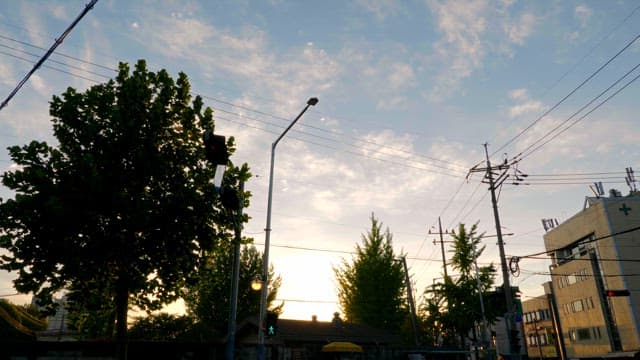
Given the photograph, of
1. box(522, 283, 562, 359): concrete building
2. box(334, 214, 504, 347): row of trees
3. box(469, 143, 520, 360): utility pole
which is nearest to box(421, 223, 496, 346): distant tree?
box(334, 214, 504, 347): row of trees

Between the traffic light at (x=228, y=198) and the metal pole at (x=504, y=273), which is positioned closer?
the traffic light at (x=228, y=198)

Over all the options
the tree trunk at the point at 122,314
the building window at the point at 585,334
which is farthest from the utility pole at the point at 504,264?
the building window at the point at 585,334

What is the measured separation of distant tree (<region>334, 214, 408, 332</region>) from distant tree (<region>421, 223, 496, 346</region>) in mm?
6112

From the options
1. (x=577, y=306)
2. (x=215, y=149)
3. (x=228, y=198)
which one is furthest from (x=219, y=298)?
(x=577, y=306)

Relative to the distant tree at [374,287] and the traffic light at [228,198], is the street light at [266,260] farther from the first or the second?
the distant tree at [374,287]

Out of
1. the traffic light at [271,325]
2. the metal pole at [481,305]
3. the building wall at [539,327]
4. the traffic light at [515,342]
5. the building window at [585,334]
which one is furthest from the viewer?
the building wall at [539,327]

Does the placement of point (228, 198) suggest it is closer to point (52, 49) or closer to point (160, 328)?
point (52, 49)

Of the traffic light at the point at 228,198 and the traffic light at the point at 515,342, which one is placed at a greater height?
the traffic light at the point at 228,198

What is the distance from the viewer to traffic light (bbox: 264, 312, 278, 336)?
14.2 metres

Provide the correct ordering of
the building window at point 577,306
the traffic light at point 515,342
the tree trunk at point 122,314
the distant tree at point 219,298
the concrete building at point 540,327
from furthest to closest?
1. the concrete building at point 540,327
2. the building window at point 577,306
3. the distant tree at point 219,298
4. the traffic light at point 515,342
5. the tree trunk at point 122,314

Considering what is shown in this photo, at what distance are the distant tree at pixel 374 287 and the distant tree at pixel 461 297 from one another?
6.11 m

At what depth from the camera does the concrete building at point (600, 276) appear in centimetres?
4875

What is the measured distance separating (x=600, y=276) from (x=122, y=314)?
2333 inches

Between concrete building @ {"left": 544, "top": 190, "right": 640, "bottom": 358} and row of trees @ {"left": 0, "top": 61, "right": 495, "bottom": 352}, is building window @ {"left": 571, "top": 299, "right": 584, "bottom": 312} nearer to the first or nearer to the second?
concrete building @ {"left": 544, "top": 190, "right": 640, "bottom": 358}
